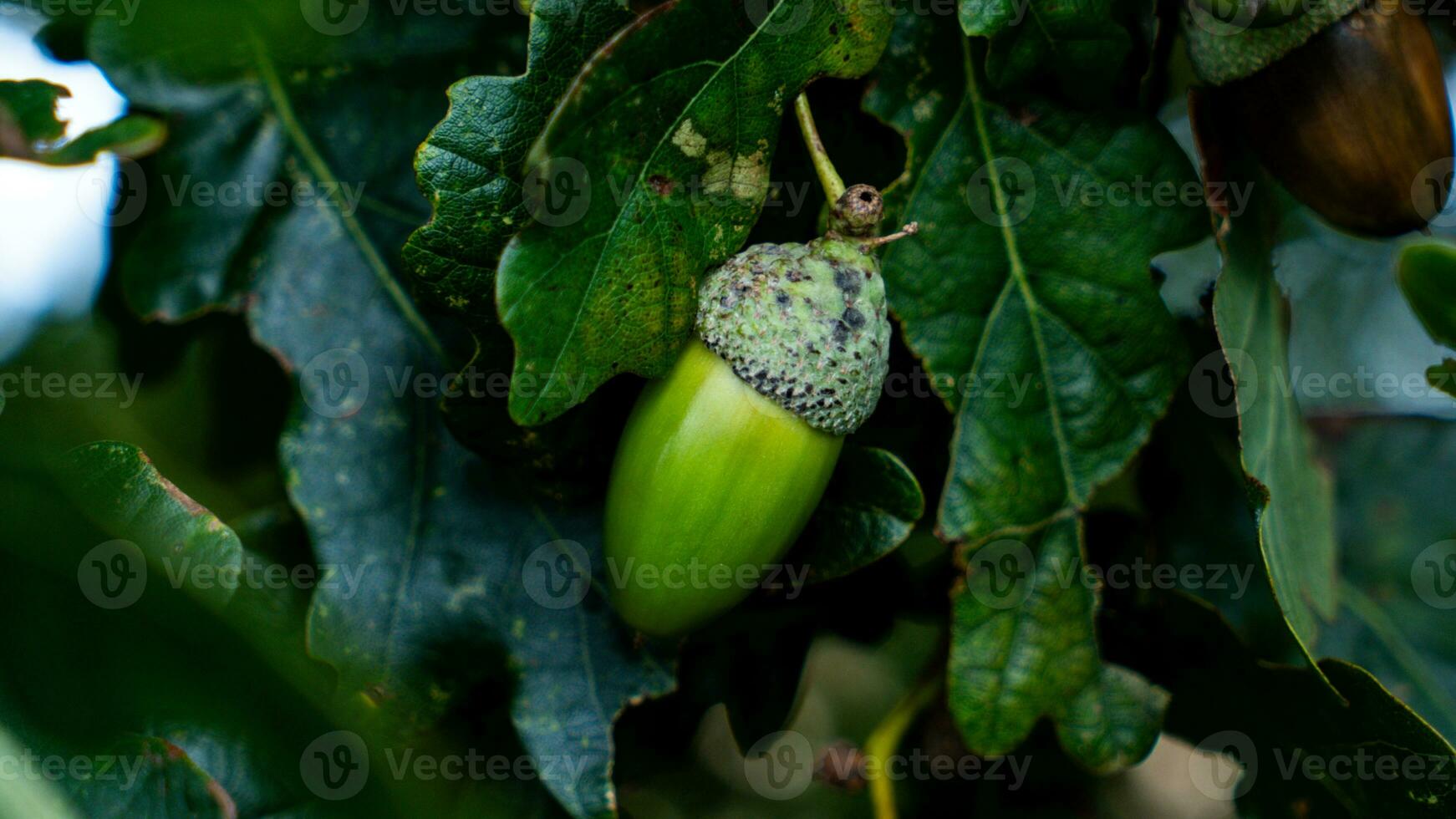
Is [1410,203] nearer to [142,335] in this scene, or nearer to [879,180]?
[879,180]

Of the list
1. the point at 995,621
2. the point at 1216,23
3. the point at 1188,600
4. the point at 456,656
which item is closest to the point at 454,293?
the point at 456,656
